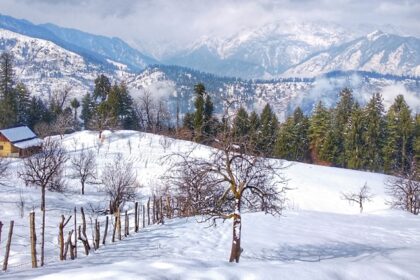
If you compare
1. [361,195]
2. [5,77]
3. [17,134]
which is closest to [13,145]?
[17,134]

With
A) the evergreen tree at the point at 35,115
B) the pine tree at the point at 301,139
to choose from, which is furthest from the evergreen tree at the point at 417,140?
the evergreen tree at the point at 35,115

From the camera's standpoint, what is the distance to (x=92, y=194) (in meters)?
45.0

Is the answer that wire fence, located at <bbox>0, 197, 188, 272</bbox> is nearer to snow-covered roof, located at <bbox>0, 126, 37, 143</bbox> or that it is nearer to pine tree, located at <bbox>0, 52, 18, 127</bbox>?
snow-covered roof, located at <bbox>0, 126, 37, 143</bbox>

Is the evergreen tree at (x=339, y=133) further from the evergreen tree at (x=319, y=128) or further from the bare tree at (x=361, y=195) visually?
the bare tree at (x=361, y=195)

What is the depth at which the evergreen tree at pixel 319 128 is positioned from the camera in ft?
237

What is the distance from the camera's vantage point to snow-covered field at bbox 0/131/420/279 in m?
8.31

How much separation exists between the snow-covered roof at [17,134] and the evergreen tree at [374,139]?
60463mm

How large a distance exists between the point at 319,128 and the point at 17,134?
54.3 m

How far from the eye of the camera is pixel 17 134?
70.4 meters

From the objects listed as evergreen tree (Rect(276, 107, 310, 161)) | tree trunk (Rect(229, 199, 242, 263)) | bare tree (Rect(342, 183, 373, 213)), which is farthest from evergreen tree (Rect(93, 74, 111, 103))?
tree trunk (Rect(229, 199, 242, 263))

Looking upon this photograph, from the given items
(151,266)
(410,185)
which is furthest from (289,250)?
(410,185)

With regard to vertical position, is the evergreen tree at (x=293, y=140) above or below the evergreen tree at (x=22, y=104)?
below

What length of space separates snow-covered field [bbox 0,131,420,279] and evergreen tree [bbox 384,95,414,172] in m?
13.8

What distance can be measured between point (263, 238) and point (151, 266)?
13.5 metres
